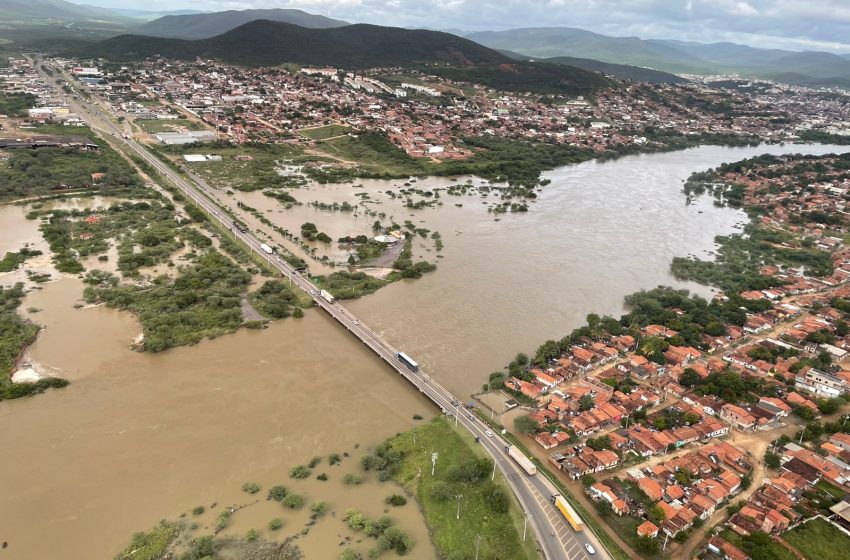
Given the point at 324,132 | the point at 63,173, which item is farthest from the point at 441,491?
the point at 324,132

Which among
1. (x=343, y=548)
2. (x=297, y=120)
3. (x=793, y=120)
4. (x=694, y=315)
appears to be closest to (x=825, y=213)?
(x=694, y=315)

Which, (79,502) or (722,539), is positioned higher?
(722,539)

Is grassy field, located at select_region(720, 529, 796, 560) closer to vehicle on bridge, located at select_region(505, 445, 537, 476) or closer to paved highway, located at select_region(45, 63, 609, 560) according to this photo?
paved highway, located at select_region(45, 63, 609, 560)

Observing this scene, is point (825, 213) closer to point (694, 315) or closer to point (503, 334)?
point (694, 315)

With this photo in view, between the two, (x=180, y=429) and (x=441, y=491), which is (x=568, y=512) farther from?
(x=180, y=429)

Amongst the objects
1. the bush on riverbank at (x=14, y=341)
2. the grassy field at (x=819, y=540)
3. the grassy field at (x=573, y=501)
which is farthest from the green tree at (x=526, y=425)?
the bush on riverbank at (x=14, y=341)
